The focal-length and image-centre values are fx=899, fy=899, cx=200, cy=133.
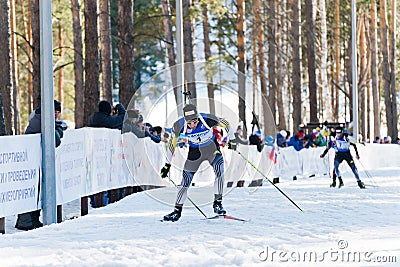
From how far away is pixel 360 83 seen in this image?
59.8m

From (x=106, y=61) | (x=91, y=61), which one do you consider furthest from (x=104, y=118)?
(x=106, y=61)

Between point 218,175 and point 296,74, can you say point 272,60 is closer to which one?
point 296,74

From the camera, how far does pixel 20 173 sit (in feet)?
38.8

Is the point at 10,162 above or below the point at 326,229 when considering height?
above

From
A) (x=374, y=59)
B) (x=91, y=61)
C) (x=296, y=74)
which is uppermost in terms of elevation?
(x=374, y=59)

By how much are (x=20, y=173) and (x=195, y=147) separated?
2.56 meters

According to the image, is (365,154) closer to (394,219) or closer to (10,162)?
(394,219)

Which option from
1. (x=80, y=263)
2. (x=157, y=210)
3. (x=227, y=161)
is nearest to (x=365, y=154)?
(x=227, y=161)

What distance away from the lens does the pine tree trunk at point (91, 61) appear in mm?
22688

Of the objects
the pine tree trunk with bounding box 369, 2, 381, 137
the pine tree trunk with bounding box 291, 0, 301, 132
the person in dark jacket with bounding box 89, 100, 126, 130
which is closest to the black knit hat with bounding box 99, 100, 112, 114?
the person in dark jacket with bounding box 89, 100, 126, 130

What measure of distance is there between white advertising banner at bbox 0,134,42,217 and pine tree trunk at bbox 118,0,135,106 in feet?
40.0

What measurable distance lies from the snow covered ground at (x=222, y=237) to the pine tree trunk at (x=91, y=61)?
21.5 ft

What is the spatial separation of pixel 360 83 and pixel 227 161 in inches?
1554

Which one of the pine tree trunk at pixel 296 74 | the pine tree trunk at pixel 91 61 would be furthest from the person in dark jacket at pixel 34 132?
the pine tree trunk at pixel 296 74
